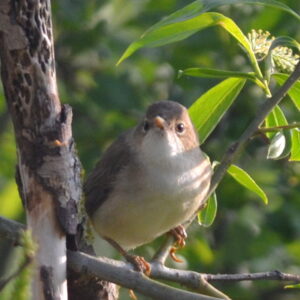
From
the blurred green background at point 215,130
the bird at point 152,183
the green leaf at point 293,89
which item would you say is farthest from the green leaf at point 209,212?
the blurred green background at point 215,130

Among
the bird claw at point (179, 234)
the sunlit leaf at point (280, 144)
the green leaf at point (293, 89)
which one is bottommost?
the bird claw at point (179, 234)

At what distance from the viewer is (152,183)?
3490mm

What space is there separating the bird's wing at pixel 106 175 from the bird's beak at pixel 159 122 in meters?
0.22

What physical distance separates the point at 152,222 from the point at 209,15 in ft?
3.64

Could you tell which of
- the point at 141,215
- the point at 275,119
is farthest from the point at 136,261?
the point at 275,119

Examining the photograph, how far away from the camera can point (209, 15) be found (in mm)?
2561

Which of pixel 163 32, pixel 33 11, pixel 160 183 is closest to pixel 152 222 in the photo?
pixel 160 183

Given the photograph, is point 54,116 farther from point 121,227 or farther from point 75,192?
point 121,227

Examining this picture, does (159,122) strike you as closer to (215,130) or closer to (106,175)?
(106,175)

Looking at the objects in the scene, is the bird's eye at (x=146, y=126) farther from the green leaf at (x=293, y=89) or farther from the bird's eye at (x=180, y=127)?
the green leaf at (x=293, y=89)

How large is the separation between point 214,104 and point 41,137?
2.50 feet

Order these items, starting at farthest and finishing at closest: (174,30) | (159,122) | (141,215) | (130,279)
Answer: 1. (159,122)
2. (141,215)
3. (174,30)
4. (130,279)

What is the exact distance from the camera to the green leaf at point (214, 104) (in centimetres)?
288

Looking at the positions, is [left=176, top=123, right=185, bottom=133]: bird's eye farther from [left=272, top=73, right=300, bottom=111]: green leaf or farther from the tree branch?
the tree branch
